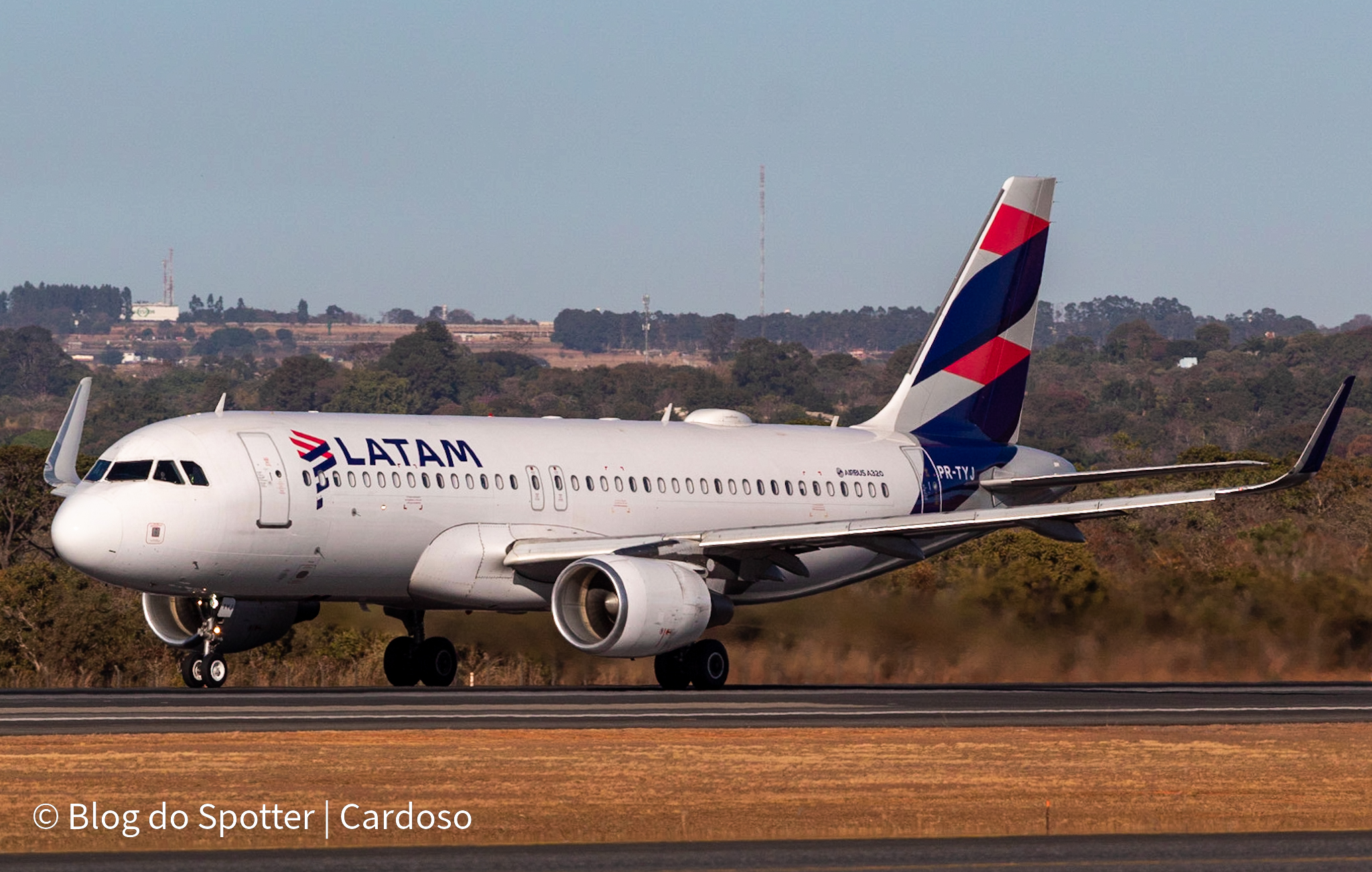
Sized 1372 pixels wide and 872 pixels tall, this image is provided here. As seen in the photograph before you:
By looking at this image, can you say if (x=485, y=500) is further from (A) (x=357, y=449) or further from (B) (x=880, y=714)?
(B) (x=880, y=714)

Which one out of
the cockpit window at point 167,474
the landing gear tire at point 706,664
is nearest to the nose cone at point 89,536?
the cockpit window at point 167,474

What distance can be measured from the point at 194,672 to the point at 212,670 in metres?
0.27

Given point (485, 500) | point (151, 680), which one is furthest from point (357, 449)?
point (151, 680)

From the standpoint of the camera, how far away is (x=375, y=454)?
31719 millimetres

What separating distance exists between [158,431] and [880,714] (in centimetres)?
1170

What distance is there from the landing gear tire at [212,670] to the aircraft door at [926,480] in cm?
1455

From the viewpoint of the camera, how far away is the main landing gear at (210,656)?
30.4 m

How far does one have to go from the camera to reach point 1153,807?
16984 millimetres

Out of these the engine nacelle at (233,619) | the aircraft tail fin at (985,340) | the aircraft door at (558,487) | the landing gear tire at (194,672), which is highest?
the aircraft tail fin at (985,340)

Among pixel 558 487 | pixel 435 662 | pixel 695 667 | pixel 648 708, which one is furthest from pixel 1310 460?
pixel 435 662

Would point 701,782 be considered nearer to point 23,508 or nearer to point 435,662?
point 435,662

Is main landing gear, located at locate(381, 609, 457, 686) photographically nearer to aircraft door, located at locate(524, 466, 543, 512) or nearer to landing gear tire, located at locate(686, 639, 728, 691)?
aircraft door, located at locate(524, 466, 543, 512)

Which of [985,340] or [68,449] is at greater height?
[985,340]

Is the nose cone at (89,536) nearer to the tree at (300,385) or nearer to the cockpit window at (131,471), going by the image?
the cockpit window at (131,471)
